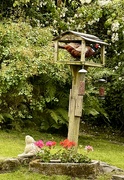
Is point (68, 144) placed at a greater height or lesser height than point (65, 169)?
greater

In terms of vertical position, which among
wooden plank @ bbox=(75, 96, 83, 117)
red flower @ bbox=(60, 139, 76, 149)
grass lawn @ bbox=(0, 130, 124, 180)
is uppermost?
wooden plank @ bbox=(75, 96, 83, 117)

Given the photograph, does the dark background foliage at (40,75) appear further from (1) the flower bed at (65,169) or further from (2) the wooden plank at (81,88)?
(1) the flower bed at (65,169)

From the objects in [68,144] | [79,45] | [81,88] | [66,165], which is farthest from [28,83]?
[66,165]

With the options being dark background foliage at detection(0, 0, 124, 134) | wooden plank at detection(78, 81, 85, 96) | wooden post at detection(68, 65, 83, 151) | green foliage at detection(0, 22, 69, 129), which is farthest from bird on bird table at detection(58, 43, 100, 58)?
→ green foliage at detection(0, 22, 69, 129)

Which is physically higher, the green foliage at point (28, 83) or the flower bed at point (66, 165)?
the green foliage at point (28, 83)

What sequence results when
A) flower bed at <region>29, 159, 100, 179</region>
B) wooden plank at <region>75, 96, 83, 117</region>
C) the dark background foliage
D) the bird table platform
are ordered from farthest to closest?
the dark background foliage < wooden plank at <region>75, 96, 83, 117</region> < the bird table platform < flower bed at <region>29, 159, 100, 179</region>

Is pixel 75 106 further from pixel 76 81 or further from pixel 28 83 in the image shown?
pixel 28 83

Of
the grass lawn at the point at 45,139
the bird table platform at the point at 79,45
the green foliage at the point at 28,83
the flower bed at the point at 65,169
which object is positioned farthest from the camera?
the green foliage at the point at 28,83

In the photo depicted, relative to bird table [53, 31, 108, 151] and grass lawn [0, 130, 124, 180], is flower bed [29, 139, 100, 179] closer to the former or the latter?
grass lawn [0, 130, 124, 180]

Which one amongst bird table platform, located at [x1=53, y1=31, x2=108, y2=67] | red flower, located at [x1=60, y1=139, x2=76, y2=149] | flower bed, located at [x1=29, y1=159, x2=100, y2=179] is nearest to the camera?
flower bed, located at [x1=29, y1=159, x2=100, y2=179]

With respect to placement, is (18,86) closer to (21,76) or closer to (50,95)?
(21,76)

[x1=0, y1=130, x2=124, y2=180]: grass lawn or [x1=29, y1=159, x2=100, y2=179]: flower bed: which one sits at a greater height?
[x1=29, y1=159, x2=100, y2=179]: flower bed

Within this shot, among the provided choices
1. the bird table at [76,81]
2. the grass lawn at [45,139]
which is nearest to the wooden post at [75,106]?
the bird table at [76,81]

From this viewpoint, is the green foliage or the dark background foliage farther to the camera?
the dark background foliage
